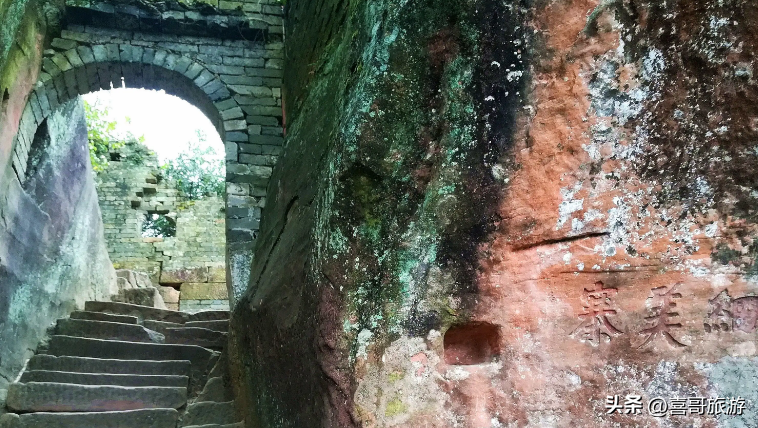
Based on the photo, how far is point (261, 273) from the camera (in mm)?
2990

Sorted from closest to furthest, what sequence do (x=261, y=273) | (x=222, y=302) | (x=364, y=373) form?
(x=364, y=373) → (x=261, y=273) → (x=222, y=302)

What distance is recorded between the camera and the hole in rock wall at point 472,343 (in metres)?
1.79

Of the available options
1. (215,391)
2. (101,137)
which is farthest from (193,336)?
(101,137)

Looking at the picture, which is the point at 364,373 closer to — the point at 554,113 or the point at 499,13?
the point at 554,113

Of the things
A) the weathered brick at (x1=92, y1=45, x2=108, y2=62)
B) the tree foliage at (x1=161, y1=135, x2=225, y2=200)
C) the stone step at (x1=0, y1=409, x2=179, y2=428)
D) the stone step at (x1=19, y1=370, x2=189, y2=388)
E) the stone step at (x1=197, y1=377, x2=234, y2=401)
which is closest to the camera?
the stone step at (x1=0, y1=409, x2=179, y2=428)

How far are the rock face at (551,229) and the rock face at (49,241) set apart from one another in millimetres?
3207

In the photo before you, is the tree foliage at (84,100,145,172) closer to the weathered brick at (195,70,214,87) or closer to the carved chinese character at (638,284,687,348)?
the weathered brick at (195,70,214,87)

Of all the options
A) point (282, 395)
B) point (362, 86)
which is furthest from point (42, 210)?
point (362, 86)

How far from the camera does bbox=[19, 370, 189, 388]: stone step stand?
3881 millimetres

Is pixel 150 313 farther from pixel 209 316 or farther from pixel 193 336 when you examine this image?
pixel 193 336

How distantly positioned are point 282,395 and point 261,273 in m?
0.86

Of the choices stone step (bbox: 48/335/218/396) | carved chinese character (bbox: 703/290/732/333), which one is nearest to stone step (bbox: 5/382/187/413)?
stone step (bbox: 48/335/218/396)

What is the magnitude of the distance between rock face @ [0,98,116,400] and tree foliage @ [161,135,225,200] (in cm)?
471

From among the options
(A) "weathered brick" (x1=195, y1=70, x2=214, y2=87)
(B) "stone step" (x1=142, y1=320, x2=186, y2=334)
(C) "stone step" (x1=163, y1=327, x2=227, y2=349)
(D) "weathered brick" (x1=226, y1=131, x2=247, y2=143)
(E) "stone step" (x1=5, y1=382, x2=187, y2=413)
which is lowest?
(E) "stone step" (x1=5, y1=382, x2=187, y2=413)
